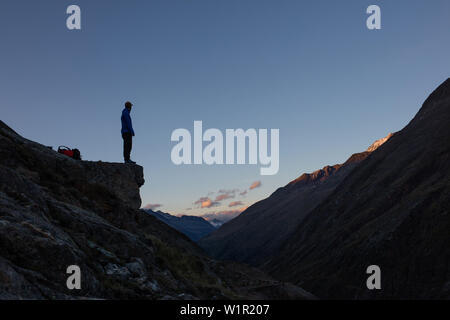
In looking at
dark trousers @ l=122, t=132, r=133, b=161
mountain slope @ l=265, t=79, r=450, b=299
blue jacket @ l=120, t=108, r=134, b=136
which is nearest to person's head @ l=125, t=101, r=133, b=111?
blue jacket @ l=120, t=108, r=134, b=136

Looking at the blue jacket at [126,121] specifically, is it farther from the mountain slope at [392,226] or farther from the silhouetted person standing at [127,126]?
the mountain slope at [392,226]

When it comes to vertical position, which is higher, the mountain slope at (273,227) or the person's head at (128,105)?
the person's head at (128,105)

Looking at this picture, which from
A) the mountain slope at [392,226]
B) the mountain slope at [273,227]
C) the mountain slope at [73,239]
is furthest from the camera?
the mountain slope at [273,227]

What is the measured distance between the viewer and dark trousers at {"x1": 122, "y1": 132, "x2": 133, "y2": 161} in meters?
18.3

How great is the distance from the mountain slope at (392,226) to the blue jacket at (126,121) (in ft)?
129

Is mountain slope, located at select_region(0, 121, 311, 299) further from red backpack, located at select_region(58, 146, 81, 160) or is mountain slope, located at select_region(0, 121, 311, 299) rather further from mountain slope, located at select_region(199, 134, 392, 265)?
mountain slope, located at select_region(199, 134, 392, 265)

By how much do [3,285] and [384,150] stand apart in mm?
103468

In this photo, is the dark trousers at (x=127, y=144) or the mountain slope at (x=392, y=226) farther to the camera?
the mountain slope at (x=392, y=226)

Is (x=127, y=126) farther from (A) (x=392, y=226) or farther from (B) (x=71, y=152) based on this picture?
(A) (x=392, y=226)

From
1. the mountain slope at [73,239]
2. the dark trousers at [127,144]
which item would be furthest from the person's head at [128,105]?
the mountain slope at [73,239]

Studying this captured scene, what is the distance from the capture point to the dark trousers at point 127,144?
18.3 meters

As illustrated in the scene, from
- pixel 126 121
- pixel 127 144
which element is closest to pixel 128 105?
pixel 126 121

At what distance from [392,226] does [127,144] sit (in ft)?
168

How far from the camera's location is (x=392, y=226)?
57188 millimetres
